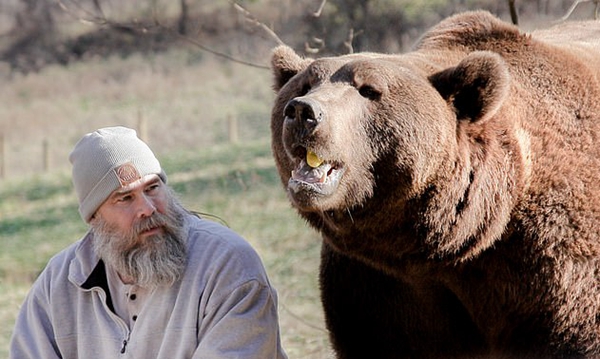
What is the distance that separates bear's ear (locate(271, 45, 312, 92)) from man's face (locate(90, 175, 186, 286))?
69 centimetres

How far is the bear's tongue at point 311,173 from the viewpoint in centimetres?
352

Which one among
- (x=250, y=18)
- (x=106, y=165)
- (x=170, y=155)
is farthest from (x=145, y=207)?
(x=170, y=155)

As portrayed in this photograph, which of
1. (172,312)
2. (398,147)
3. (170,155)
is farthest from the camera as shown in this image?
(170,155)

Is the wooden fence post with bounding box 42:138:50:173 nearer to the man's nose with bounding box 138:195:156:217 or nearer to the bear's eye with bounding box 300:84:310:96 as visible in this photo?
the man's nose with bounding box 138:195:156:217

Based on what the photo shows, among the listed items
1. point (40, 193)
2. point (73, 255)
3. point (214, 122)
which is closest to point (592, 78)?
point (73, 255)

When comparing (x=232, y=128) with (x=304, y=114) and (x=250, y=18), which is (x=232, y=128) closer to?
(x=250, y=18)

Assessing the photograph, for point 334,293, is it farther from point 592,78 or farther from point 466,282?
point 592,78

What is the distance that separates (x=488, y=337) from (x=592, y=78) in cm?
115

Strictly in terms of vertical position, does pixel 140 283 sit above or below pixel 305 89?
below

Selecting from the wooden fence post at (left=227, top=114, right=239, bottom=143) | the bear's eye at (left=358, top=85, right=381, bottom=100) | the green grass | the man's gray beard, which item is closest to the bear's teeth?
the bear's eye at (left=358, top=85, right=381, bottom=100)

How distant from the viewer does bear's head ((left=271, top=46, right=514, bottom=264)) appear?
354 centimetres

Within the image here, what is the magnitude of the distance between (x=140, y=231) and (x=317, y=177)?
103 centimetres

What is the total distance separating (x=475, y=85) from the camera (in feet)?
12.2

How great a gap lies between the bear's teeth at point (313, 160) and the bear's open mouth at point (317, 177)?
0.03 ft
